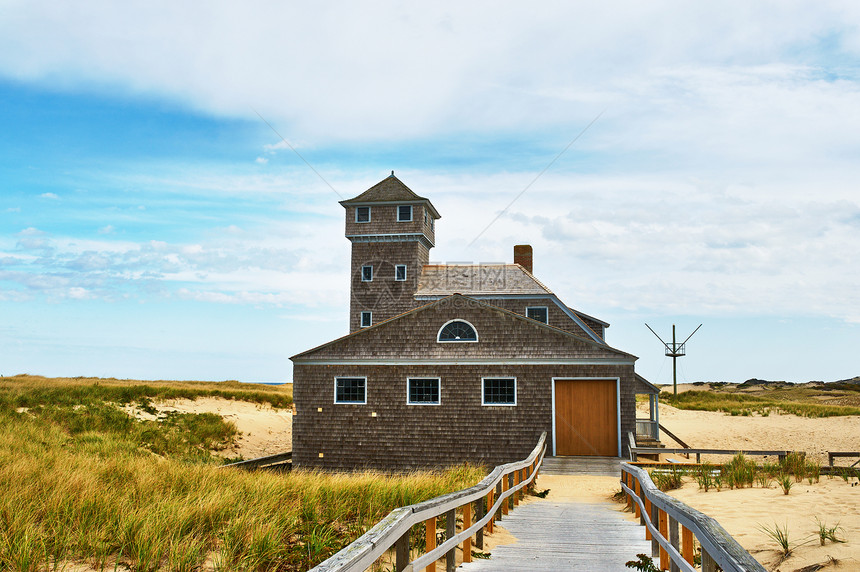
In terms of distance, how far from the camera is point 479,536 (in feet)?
25.7

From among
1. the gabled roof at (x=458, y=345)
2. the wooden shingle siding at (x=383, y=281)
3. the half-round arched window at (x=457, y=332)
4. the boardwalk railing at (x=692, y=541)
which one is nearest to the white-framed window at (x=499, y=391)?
the gabled roof at (x=458, y=345)

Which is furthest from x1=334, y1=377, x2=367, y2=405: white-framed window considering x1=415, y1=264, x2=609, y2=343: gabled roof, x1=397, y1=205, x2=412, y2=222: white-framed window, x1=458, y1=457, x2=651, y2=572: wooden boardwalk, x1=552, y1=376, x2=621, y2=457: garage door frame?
x1=397, y1=205, x2=412, y2=222: white-framed window

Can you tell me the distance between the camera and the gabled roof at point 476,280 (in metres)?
29.8

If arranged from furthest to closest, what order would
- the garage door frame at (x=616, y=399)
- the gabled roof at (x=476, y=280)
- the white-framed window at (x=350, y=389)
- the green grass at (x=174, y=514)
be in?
the gabled roof at (x=476, y=280) < the white-framed window at (x=350, y=389) < the garage door frame at (x=616, y=399) < the green grass at (x=174, y=514)

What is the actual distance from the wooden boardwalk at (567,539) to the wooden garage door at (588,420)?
7.98m

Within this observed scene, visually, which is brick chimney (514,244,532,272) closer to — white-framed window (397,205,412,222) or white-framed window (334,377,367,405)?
white-framed window (397,205,412,222)

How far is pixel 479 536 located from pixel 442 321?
1500cm

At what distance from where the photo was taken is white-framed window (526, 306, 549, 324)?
2869cm

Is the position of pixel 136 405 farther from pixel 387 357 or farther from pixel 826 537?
pixel 826 537

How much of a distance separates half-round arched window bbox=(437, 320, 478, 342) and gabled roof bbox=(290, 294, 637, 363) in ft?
0.62

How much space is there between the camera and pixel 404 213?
31266 millimetres

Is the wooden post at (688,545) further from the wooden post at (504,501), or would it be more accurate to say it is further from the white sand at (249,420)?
the white sand at (249,420)

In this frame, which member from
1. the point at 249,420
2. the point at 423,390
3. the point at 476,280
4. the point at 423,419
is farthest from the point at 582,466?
the point at 249,420

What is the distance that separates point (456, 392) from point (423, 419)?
4.80 feet
